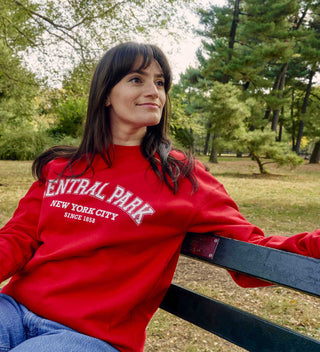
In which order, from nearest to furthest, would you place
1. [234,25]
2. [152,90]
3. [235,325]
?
[235,325], [152,90], [234,25]

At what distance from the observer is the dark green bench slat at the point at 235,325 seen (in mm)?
1232

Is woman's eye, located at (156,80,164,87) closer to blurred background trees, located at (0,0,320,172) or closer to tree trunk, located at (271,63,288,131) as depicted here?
blurred background trees, located at (0,0,320,172)

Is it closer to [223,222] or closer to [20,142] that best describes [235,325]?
[223,222]

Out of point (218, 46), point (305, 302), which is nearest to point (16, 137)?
point (218, 46)

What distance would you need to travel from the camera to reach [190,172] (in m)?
1.58

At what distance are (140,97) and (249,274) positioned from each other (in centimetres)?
89

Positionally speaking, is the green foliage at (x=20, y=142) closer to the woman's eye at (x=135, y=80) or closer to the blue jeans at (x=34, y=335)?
the woman's eye at (x=135, y=80)

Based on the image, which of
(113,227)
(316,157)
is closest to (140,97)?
(113,227)

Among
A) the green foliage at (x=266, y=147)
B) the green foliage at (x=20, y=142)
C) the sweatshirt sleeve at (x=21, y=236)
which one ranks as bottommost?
the green foliage at (x=20, y=142)

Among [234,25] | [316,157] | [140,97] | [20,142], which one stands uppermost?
[234,25]

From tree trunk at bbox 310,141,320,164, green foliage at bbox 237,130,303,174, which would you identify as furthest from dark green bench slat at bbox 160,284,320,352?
tree trunk at bbox 310,141,320,164

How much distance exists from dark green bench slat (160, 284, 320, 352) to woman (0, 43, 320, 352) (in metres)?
0.13

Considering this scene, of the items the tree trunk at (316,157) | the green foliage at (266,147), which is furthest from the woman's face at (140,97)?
the tree trunk at (316,157)

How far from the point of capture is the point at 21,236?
1.73m
